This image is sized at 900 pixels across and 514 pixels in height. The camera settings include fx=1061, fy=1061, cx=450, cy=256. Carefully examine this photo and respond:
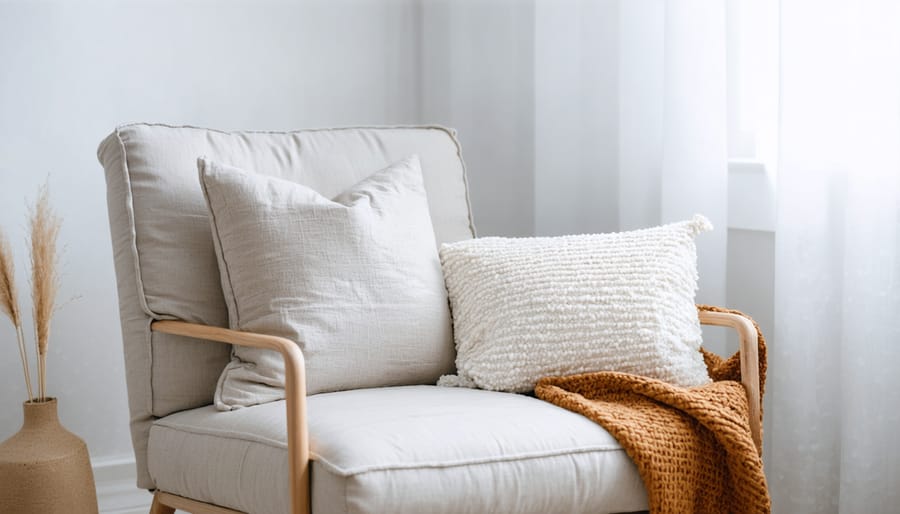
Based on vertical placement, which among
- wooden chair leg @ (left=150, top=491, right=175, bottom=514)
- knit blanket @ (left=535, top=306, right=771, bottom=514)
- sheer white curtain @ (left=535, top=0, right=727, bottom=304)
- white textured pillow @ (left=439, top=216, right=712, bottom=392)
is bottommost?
wooden chair leg @ (left=150, top=491, right=175, bottom=514)

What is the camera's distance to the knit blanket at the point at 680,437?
147 cm

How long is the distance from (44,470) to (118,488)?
0.61m

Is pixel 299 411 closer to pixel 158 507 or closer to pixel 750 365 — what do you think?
pixel 158 507

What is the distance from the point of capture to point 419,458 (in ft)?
4.46

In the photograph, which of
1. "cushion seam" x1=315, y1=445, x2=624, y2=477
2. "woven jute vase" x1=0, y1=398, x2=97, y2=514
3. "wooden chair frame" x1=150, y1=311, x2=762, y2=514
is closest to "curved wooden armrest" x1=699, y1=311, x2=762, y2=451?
"wooden chair frame" x1=150, y1=311, x2=762, y2=514

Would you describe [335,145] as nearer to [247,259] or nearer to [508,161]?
[247,259]

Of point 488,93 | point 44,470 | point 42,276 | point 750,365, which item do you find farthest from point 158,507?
point 488,93

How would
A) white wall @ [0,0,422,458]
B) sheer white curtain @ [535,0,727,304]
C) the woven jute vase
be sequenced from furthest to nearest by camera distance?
white wall @ [0,0,422,458], sheer white curtain @ [535,0,727,304], the woven jute vase

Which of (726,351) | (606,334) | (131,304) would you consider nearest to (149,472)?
(131,304)

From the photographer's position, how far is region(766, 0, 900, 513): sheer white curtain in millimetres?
1818

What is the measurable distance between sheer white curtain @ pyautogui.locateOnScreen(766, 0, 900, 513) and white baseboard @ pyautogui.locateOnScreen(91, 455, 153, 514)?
1.40 metres

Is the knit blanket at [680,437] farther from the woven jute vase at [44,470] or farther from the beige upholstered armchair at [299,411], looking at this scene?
the woven jute vase at [44,470]

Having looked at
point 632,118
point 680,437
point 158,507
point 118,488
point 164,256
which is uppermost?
point 632,118

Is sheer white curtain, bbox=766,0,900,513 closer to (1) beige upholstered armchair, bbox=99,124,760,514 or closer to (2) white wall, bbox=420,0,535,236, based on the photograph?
(1) beige upholstered armchair, bbox=99,124,760,514
